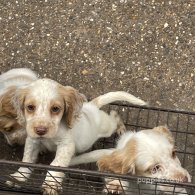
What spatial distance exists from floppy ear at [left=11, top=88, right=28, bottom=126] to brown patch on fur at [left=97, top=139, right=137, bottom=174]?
499 millimetres

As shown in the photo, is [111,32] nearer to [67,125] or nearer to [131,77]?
[131,77]

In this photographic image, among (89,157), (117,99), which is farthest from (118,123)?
(89,157)

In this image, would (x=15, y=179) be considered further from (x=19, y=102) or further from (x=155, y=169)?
(x=155, y=169)

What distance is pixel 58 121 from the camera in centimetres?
300

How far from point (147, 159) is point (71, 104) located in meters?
0.52

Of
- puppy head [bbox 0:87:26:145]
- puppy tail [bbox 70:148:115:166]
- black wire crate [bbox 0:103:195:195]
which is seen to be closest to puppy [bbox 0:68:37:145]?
puppy head [bbox 0:87:26:145]

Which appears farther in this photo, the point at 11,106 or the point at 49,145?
the point at 49,145

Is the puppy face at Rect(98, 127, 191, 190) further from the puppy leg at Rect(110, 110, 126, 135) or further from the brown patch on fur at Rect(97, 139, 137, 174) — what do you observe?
the puppy leg at Rect(110, 110, 126, 135)

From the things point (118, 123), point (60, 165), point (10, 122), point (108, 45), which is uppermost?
point (108, 45)

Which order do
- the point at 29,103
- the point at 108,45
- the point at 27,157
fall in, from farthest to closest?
the point at 108,45
the point at 27,157
the point at 29,103

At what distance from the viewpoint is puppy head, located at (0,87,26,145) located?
10.1 feet

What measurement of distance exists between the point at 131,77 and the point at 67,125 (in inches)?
37.5

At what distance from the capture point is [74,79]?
394 cm

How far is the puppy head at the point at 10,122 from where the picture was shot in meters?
3.08
